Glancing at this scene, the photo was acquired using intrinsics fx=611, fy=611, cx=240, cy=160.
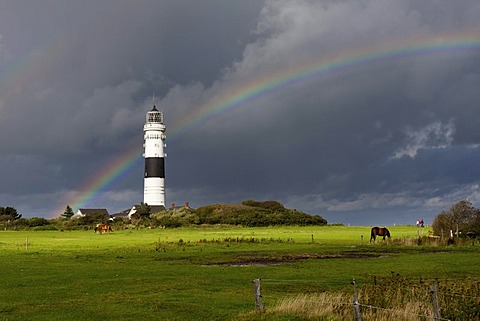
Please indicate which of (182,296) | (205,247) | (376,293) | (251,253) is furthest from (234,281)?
(205,247)

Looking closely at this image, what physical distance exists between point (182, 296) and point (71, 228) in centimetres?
12127

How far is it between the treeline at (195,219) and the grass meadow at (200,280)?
3327 inches

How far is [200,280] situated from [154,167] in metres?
139

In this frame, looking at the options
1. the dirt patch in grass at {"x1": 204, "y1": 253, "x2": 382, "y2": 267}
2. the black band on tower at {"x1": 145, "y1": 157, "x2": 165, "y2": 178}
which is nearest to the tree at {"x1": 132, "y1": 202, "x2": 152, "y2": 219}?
the black band on tower at {"x1": 145, "y1": 157, "x2": 165, "y2": 178}

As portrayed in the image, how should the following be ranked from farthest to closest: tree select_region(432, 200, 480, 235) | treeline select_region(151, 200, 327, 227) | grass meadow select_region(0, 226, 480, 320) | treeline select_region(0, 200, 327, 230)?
treeline select_region(151, 200, 327, 227) → treeline select_region(0, 200, 327, 230) → tree select_region(432, 200, 480, 235) → grass meadow select_region(0, 226, 480, 320)

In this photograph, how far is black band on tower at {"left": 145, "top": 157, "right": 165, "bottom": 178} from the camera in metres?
171

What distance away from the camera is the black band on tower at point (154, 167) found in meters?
171

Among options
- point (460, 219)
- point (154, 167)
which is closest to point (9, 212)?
point (154, 167)

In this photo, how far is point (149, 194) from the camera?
561 ft

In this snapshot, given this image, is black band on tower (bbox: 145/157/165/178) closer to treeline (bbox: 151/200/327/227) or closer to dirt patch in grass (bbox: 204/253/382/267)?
treeline (bbox: 151/200/327/227)

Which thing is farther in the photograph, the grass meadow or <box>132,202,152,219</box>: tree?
<box>132,202,152,219</box>: tree

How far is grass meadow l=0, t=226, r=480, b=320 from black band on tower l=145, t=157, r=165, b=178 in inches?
4402

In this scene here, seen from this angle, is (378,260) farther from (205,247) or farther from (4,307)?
(4,307)

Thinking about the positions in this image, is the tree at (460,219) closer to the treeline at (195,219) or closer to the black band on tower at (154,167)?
the treeline at (195,219)
